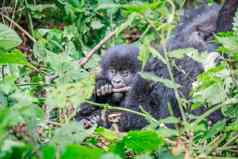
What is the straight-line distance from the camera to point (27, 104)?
1.43m

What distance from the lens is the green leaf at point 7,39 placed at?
6.41ft

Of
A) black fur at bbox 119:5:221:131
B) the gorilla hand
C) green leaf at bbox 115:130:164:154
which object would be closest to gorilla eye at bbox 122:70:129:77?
the gorilla hand

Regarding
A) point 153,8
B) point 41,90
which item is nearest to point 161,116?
point 41,90

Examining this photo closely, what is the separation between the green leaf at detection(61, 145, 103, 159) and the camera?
1.44 meters

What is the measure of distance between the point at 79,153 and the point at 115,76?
263 cm

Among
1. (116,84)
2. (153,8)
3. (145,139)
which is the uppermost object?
(153,8)

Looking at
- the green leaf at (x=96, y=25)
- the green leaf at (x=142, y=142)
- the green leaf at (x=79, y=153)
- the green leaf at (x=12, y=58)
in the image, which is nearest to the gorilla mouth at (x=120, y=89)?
the green leaf at (x=96, y=25)

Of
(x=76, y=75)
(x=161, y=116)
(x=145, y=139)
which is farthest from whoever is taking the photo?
(x=161, y=116)

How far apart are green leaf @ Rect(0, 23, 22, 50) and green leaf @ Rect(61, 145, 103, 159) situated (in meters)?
0.58

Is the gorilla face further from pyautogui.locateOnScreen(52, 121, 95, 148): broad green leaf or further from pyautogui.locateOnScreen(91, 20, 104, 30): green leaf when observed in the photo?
pyautogui.locateOnScreen(52, 121, 95, 148): broad green leaf

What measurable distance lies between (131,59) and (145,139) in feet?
8.13

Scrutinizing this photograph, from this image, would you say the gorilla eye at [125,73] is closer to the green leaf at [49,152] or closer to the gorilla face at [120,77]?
the gorilla face at [120,77]

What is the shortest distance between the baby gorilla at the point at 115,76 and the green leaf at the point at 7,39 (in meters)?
1.88

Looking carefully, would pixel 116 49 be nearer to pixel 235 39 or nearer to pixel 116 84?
pixel 116 84
